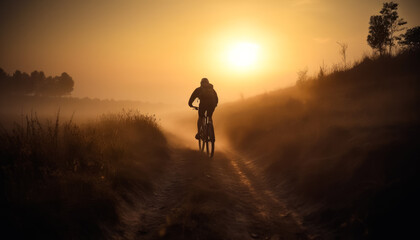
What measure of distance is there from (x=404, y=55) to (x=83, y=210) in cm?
1539

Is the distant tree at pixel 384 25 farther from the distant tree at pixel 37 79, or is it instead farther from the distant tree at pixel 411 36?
the distant tree at pixel 37 79

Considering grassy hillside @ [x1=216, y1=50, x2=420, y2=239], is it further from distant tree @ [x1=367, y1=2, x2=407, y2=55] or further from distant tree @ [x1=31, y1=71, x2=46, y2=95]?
distant tree @ [x1=31, y1=71, x2=46, y2=95]

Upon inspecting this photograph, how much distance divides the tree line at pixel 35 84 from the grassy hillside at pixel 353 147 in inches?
3468

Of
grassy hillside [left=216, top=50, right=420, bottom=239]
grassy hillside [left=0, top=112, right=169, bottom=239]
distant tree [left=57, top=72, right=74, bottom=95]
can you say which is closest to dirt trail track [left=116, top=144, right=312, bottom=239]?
grassy hillside [left=0, top=112, right=169, bottom=239]

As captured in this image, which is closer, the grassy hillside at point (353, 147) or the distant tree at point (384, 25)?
the grassy hillside at point (353, 147)

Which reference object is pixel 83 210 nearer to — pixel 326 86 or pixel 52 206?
pixel 52 206

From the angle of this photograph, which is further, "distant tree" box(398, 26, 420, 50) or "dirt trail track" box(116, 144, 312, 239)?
"distant tree" box(398, 26, 420, 50)

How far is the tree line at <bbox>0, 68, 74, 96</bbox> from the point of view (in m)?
79.0

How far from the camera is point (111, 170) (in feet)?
21.7

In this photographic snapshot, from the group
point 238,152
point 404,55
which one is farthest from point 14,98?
point 404,55

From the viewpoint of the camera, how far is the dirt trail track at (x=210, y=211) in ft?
15.7

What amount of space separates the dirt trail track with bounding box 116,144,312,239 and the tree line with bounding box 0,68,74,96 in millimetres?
92552

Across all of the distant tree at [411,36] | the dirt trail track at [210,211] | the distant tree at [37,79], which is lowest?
the dirt trail track at [210,211]

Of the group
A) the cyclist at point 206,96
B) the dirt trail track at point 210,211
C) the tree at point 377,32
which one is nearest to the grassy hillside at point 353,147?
the dirt trail track at point 210,211
